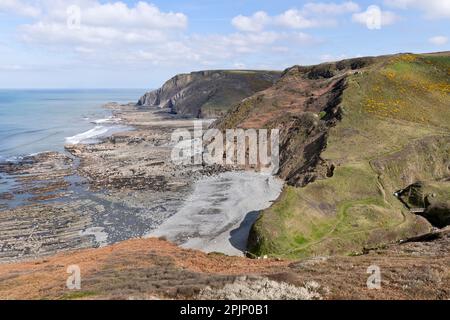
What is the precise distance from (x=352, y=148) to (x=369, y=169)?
6.90 metres

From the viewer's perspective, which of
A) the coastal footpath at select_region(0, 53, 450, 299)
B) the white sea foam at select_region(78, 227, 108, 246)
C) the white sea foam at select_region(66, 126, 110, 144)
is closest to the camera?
the coastal footpath at select_region(0, 53, 450, 299)

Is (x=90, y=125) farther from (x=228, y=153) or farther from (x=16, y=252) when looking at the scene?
(x=16, y=252)

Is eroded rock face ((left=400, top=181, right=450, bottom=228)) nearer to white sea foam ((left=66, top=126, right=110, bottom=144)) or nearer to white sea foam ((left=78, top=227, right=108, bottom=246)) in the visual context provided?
white sea foam ((left=78, top=227, right=108, bottom=246))

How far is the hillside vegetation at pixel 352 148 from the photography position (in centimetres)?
3919

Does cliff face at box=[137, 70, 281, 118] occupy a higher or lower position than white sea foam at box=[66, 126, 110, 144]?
higher

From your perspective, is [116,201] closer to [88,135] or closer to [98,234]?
[98,234]

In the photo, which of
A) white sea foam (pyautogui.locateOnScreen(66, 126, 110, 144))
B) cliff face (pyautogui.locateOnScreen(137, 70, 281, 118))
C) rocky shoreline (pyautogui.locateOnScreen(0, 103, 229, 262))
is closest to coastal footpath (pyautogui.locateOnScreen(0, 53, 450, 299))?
rocky shoreline (pyautogui.locateOnScreen(0, 103, 229, 262))

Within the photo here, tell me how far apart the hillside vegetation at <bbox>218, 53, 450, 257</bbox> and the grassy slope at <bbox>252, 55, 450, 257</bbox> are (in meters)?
0.11

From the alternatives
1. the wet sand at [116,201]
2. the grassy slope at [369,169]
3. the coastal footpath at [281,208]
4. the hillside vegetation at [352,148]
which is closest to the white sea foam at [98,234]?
the wet sand at [116,201]

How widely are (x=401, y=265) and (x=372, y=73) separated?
6155 cm

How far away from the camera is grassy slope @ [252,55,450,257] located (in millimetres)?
38531

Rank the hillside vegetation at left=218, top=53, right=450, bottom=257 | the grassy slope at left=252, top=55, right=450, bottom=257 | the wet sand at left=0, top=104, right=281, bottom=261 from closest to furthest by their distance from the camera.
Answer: the grassy slope at left=252, top=55, right=450, bottom=257
the hillside vegetation at left=218, top=53, right=450, bottom=257
the wet sand at left=0, top=104, right=281, bottom=261

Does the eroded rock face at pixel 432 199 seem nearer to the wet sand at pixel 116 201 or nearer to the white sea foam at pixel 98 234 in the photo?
the wet sand at pixel 116 201

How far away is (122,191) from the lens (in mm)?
59844
